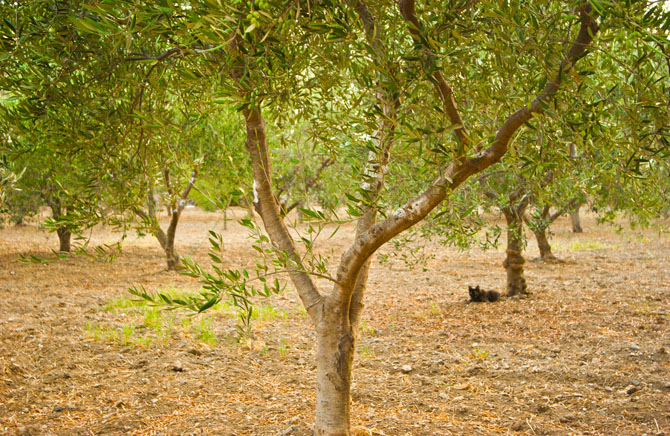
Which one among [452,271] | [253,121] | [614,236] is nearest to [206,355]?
[253,121]

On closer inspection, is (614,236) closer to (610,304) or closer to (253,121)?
(610,304)

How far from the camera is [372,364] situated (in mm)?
7871

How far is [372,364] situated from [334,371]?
10.9ft

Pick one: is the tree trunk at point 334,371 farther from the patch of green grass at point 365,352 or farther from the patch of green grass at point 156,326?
the patch of green grass at point 156,326

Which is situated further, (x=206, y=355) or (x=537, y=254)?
(x=537, y=254)

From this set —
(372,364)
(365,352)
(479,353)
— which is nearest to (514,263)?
(479,353)

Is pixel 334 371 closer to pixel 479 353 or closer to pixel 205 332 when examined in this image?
pixel 479 353

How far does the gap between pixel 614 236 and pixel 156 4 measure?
24.7 m

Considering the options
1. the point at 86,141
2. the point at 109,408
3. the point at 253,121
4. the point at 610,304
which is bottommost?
the point at 109,408

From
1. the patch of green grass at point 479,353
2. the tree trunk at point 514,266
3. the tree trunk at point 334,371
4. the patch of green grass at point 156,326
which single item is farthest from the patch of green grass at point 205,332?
the tree trunk at point 514,266

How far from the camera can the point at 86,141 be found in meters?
4.06

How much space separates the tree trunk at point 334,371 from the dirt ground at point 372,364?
0.66 metres

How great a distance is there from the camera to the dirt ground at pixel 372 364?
18.8ft

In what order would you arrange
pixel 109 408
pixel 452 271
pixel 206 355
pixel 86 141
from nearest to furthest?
pixel 86 141
pixel 109 408
pixel 206 355
pixel 452 271
